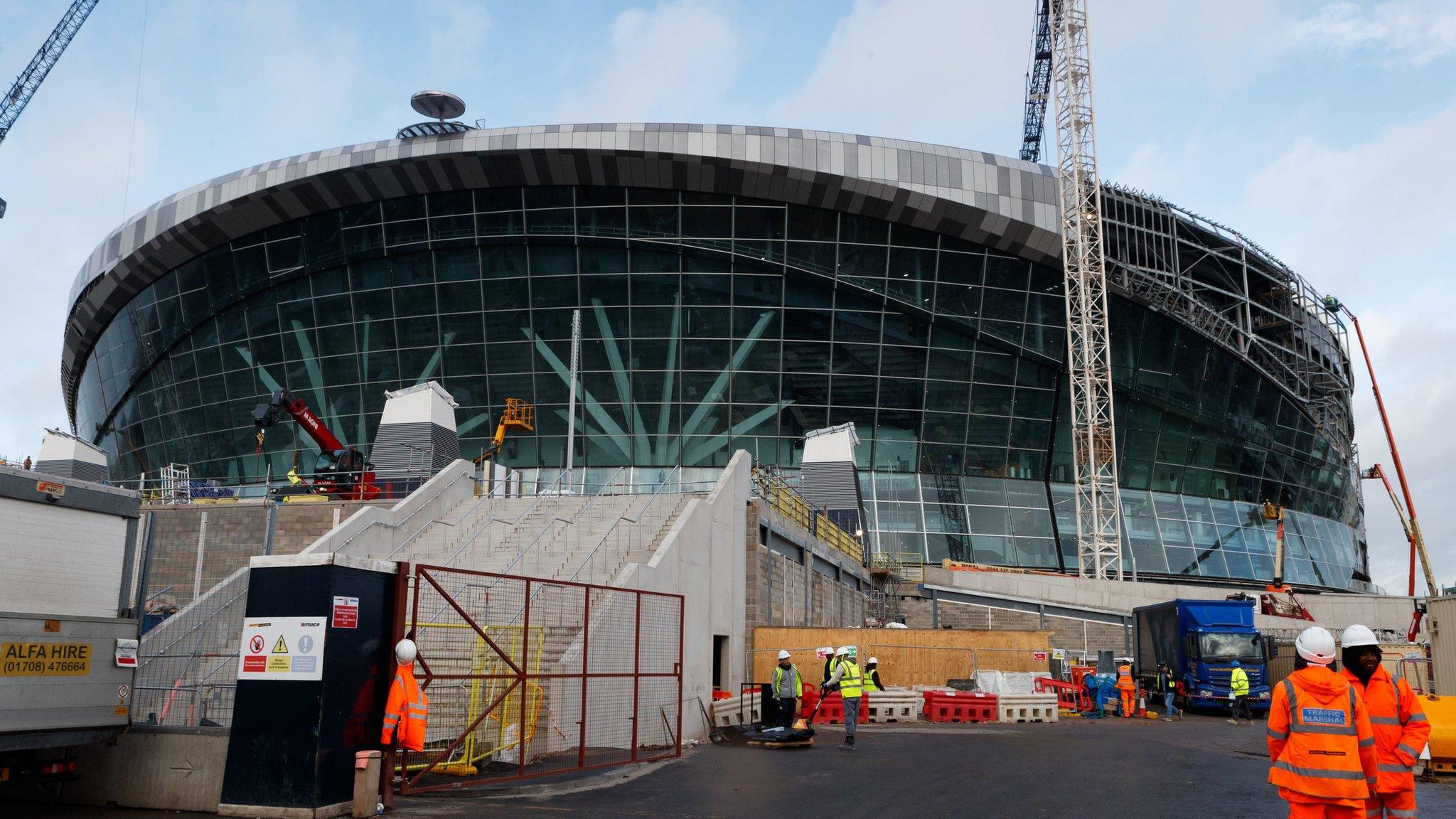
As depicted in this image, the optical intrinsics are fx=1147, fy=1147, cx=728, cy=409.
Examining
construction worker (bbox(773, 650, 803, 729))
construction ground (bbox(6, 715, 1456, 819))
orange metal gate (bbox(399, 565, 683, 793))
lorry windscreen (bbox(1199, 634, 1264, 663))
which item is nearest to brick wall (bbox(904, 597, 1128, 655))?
lorry windscreen (bbox(1199, 634, 1264, 663))

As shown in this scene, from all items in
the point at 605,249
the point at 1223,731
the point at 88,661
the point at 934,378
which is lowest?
the point at 1223,731

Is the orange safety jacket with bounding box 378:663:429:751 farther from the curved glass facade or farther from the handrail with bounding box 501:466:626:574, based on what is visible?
the curved glass facade

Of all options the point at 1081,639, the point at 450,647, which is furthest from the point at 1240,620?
the point at 450,647

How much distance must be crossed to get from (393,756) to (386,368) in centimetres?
3915

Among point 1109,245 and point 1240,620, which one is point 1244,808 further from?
point 1109,245

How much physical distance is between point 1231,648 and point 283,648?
81.0 feet

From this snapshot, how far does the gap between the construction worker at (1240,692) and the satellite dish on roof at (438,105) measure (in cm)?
3339

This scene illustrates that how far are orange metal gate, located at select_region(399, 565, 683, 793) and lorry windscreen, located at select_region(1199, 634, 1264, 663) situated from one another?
16430 mm

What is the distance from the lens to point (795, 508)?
1260 inches

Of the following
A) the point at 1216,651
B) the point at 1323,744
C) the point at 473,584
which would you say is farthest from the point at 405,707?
the point at 1216,651

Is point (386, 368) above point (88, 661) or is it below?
above

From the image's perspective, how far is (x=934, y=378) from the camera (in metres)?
47.2

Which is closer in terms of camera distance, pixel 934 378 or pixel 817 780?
pixel 817 780

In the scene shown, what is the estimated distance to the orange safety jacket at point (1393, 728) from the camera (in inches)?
271
